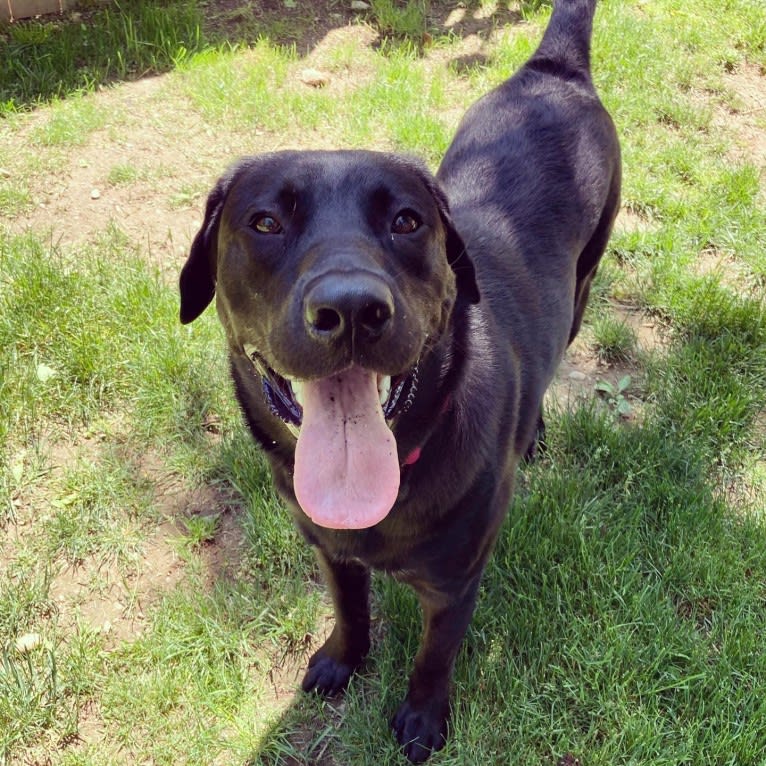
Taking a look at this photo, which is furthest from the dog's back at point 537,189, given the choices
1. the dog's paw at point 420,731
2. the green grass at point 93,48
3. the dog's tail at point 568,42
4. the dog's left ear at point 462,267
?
the green grass at point 93,48

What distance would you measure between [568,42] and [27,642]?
2.75m

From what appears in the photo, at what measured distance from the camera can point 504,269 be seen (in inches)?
91.9

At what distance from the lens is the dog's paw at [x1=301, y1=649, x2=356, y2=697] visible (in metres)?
2.28

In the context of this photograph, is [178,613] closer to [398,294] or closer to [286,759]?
[286,759]

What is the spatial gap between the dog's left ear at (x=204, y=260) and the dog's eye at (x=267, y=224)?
182mm

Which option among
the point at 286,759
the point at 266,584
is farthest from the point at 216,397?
the point at 286,759

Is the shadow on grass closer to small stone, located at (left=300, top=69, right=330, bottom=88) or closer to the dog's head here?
small stone, located at (left=300, top=69, right=330, bottom=88)

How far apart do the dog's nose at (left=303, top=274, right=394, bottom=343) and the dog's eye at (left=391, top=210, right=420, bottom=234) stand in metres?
0.32

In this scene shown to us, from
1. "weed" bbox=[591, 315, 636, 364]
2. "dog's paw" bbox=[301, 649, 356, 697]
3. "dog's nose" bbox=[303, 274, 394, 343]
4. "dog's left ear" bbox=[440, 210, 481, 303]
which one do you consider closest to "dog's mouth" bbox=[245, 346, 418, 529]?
"dog's nose" bbox=[303, 274, 394, 343]

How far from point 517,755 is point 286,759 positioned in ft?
2.13

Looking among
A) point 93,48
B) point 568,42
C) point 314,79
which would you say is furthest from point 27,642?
point 93,48

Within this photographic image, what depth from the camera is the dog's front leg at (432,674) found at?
204 centimetres

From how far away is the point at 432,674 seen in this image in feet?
6.97

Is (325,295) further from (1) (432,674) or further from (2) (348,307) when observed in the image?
(1) (432,674)
